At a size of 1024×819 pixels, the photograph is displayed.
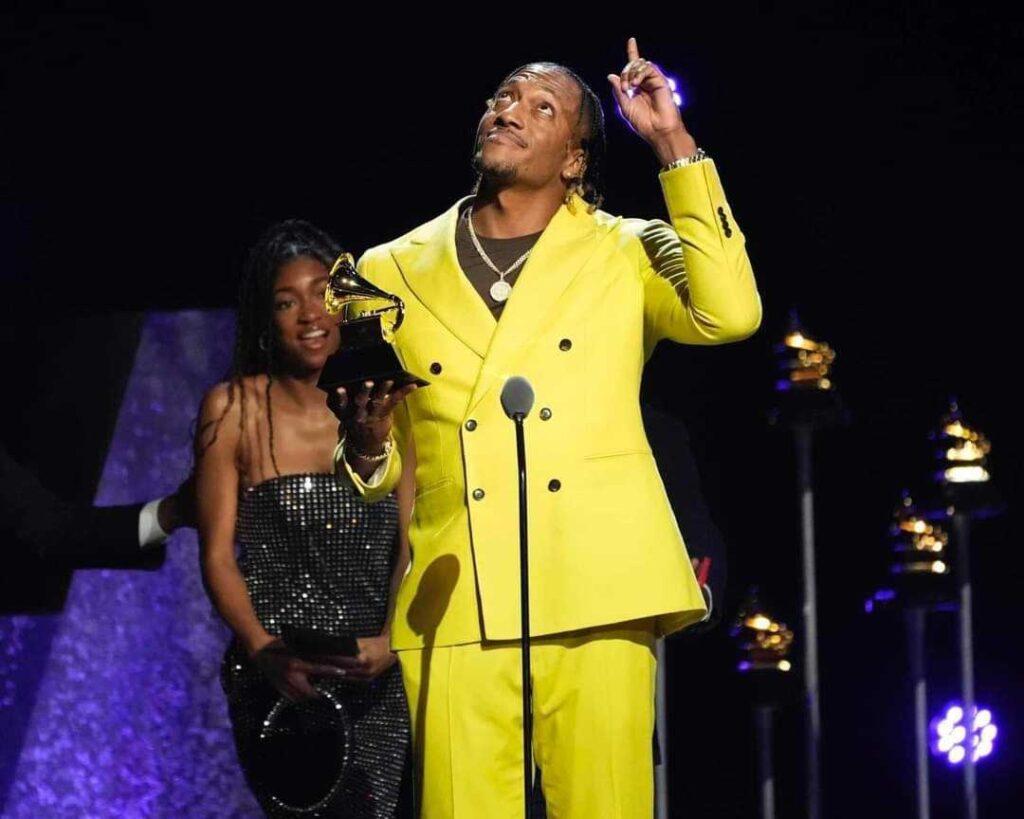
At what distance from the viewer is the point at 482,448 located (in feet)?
8.28

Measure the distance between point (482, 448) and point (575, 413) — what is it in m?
0.14

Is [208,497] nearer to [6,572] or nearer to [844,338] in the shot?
[6,572]

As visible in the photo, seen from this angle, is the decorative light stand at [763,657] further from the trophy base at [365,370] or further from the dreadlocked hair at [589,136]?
the trophy base at [365,370]

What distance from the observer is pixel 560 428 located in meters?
2.53

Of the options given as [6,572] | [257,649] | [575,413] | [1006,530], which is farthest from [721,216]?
[1006,530]

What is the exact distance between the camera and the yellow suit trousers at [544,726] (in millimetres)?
2443

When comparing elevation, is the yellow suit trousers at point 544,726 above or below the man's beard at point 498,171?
below

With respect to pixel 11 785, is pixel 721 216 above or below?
above

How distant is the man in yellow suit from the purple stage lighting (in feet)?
11.1

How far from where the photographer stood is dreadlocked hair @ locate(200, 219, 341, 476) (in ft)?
13.8

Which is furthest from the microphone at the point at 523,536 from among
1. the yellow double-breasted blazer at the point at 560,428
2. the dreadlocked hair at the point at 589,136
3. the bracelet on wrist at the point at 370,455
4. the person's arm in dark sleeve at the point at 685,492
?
the person's arm in dark sleeve at the point at 685,492

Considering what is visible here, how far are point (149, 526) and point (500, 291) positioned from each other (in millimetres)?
2363

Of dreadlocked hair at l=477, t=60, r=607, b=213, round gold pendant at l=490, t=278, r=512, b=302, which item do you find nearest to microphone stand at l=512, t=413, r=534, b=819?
round gold pendant at l=490, t=278, r=512, b=302

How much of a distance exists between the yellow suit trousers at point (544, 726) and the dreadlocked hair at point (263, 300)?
1803 mm
